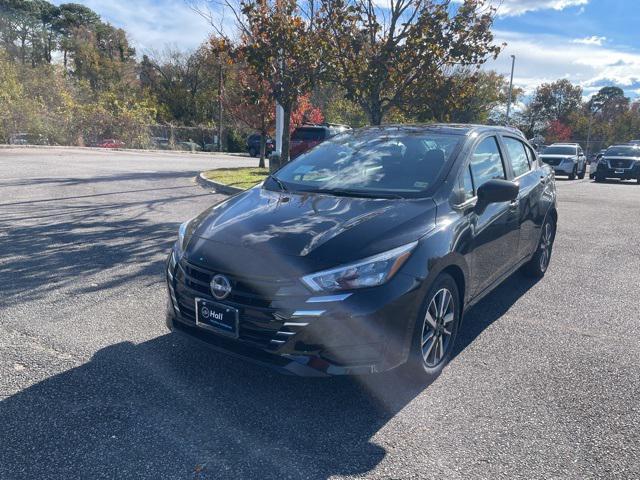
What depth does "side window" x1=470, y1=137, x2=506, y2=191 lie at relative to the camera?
13.5ft

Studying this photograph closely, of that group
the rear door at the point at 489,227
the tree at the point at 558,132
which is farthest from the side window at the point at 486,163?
A: the tree at the point at 558,132

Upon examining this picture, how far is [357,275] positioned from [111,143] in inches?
1273

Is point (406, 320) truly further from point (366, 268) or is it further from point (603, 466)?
point (603, 466)

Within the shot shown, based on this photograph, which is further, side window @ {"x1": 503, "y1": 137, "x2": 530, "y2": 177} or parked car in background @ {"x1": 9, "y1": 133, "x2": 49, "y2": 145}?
parked car in background @ {"x1": 9, "y1": 133, "x2": 49, "y2": 145}

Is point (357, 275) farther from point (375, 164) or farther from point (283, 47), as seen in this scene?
point (283, 47)

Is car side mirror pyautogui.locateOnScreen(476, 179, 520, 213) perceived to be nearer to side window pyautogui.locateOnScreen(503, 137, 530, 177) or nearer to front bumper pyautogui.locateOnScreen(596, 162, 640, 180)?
side window pyautogui.locateOnScreen(503, 137, 530, 177)

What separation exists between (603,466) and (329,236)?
6.05 ft

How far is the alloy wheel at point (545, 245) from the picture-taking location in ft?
18.9

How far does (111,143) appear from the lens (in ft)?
104

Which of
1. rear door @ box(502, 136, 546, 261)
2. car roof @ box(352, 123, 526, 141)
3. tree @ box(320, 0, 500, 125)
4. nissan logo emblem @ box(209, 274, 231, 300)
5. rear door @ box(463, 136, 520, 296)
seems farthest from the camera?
tree @ box(320, 0, 500, 125)

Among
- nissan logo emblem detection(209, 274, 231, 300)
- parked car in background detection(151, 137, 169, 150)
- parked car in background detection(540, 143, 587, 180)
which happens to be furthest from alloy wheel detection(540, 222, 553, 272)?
parked car in background detection(151, 137, 169, 150)

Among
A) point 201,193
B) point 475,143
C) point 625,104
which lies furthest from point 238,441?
point 625,104

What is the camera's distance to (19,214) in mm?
8484

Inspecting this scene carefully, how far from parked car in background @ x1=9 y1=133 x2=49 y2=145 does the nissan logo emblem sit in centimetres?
3093
